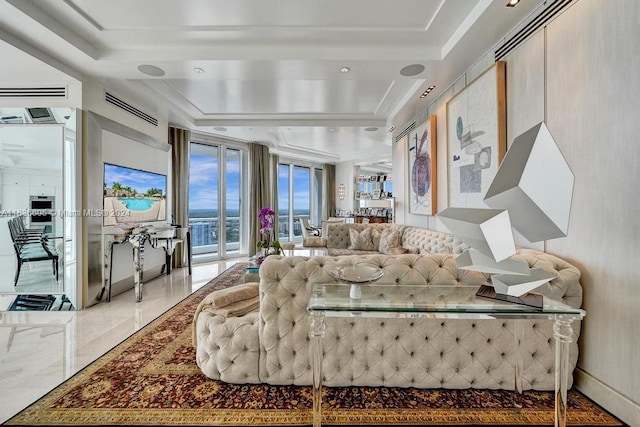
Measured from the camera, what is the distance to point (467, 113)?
3.03 m

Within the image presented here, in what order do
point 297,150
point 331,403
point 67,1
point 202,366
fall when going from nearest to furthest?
point 331,403
point 202,366
point 67,1
point 297,150

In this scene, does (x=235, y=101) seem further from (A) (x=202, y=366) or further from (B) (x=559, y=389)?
(B) (x=559, y=389)

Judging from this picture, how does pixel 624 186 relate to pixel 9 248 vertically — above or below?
above

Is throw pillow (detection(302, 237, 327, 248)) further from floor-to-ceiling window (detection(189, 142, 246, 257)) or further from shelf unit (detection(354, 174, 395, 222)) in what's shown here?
shelf unit (detection(354, 174, 395, 222))

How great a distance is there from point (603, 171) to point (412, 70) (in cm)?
220

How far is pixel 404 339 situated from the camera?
1724 millimetres

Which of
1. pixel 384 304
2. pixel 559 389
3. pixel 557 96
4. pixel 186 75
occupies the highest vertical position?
pixel 186 75

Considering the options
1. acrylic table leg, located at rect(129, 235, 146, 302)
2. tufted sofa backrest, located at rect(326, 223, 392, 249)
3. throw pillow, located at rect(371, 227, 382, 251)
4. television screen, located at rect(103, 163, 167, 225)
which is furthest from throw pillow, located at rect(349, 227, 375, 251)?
television screen, located at rect(103, 163, 167, 225)

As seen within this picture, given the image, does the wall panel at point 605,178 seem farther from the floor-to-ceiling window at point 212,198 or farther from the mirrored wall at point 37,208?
the floor-to-ceiling window at point 212,198

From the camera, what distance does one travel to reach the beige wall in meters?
1.51

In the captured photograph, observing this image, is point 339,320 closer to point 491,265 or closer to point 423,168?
point 491,265

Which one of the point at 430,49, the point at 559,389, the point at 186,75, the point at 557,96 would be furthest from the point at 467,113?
the point at 186,75

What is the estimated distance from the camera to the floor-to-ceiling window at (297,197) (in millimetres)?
8789

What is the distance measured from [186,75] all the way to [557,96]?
372cm
